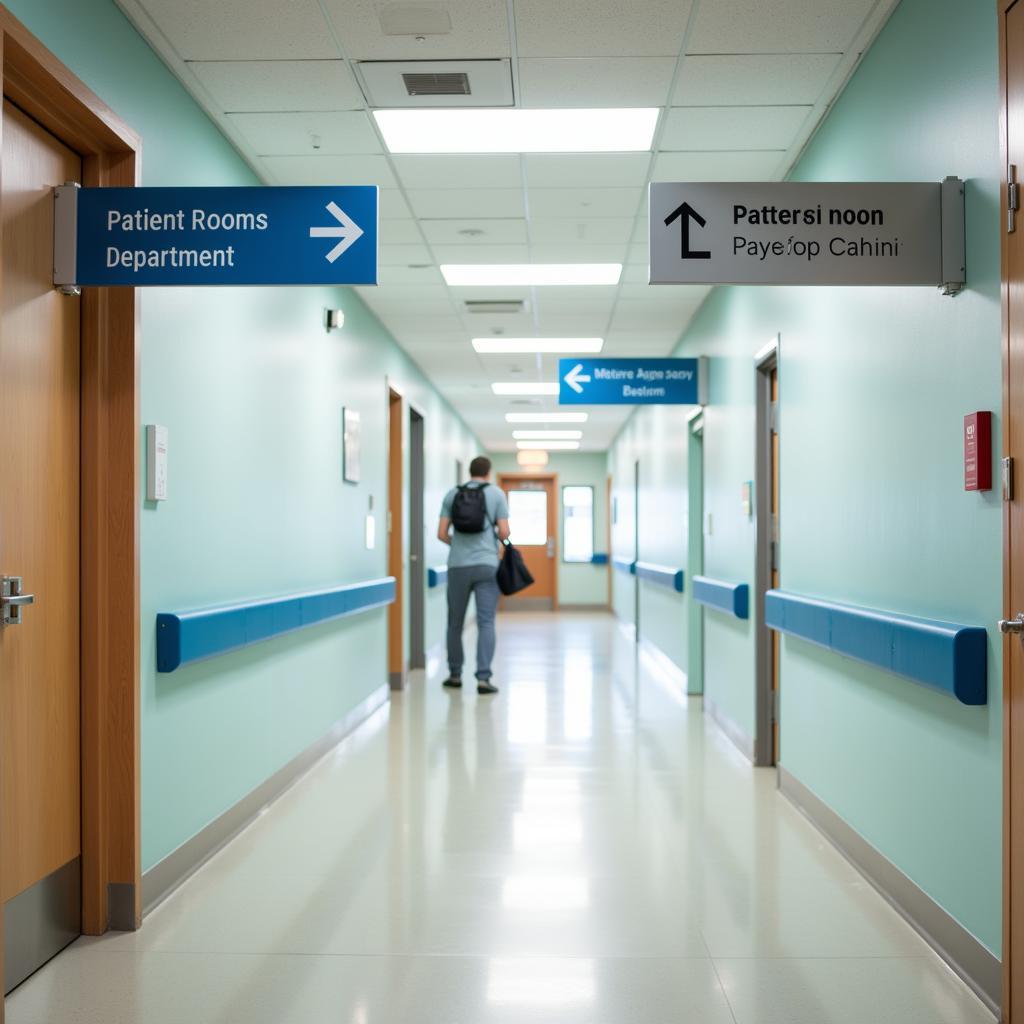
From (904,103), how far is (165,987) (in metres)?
3.36

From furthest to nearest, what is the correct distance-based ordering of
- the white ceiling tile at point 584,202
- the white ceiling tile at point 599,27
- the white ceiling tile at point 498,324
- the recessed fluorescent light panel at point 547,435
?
the recessed fluorescent light panel at point 547,435 → the white ceiling tile at point 498,324 → the white ceiling tile at point 584,202 → the white ceiling tile at point 599,27

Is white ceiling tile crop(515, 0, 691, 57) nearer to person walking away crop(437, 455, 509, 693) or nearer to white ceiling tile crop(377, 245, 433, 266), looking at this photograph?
white ceiling tile crop(377, 245, 433, 266)

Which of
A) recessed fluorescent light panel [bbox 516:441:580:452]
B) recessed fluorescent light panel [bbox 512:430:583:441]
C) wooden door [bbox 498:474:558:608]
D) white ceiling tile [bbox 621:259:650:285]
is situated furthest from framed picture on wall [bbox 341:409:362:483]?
wooden door [bbox 498:474:558:608]

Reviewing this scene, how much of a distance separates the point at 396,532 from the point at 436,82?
16.5ft

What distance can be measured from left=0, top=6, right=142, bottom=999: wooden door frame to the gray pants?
4875 mm

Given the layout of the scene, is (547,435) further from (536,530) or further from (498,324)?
(498,324)

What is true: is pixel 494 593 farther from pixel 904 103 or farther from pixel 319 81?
pixel 904 103

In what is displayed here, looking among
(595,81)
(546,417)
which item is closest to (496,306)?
(595,81)

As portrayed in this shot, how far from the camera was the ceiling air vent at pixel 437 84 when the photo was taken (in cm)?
373

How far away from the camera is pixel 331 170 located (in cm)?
479

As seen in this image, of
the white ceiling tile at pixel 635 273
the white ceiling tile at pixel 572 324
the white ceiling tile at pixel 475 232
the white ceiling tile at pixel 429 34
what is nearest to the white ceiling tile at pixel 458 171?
the white ceiling tile at pixel 475 232

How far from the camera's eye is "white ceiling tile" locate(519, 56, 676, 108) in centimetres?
362

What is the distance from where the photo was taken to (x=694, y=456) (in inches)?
317

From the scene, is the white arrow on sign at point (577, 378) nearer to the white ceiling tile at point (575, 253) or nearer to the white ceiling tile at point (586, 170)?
the white ceiling tile at point (575, 253)
